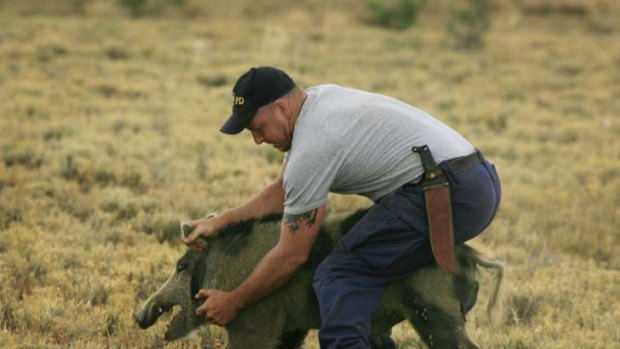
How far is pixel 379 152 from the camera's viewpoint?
494cm

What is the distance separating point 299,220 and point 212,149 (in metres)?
8.88

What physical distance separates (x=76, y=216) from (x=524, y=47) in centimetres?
1864

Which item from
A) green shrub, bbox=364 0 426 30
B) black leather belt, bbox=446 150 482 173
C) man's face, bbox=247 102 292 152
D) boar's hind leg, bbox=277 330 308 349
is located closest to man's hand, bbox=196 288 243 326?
boar's hind leg, bbox=277 330 308 349

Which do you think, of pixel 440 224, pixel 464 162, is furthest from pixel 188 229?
pixel 464 162

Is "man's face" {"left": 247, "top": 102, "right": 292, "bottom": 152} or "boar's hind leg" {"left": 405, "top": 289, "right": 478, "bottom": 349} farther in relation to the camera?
"boar's hind leg" {"left": 405, "top": 289, "right": 478, "bottom": 349}

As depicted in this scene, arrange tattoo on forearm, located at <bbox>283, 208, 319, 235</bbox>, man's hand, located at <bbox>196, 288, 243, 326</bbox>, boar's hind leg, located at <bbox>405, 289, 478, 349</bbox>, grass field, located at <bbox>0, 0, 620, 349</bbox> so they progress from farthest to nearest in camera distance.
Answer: grass field, located at <bbox>0, 0, 620, 349</bbox> < man's hand, located at <bbox>196, 288, 243, 326</bbox> < boar's hind leg, located at <bbox>405, 289, 478, 349</bbox> < tattoo on forearm, located at <bbox>283, 208, 319, 235</bbox>

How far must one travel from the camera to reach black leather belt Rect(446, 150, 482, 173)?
16.5 ft

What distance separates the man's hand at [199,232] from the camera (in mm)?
5656

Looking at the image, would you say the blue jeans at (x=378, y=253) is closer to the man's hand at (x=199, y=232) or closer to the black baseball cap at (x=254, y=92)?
the black baseball cap at (x=254, y=92)

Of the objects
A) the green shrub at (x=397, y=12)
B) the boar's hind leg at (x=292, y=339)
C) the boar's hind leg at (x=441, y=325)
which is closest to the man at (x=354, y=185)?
the boar's hind leg at (x=441, y=325)

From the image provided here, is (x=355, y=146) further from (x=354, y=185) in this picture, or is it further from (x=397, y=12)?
(x=397, y=12)

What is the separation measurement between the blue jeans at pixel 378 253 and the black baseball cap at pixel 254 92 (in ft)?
2.67

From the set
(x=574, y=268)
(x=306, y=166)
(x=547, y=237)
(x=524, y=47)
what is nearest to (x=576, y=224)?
(x=547, y=237)

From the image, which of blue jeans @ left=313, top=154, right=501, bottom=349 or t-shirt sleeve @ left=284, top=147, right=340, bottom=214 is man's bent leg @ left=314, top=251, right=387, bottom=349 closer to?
blue jeans @ left=313, top=154, right=501, bottom=349
